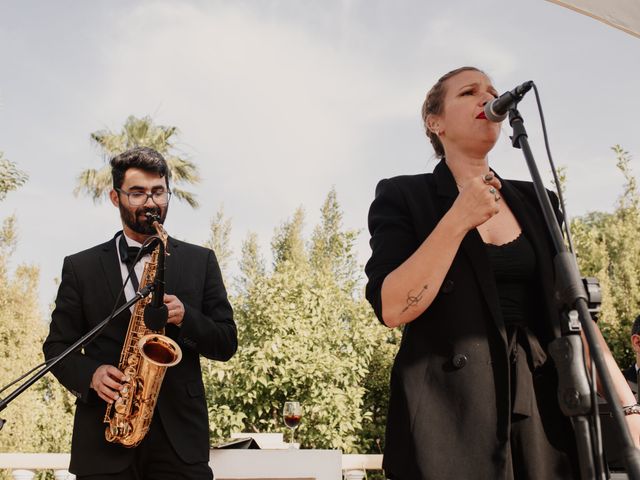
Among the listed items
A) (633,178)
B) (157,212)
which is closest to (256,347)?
(157,212)

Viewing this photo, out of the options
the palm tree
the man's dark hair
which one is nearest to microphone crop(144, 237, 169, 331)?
the man's dark hair

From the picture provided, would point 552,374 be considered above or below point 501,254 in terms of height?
below

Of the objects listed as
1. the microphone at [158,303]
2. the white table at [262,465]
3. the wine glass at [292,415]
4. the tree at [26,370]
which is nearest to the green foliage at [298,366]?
the tree at [26,370]

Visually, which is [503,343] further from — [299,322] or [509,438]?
[299,322]

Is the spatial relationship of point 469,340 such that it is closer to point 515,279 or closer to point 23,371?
point 515,279

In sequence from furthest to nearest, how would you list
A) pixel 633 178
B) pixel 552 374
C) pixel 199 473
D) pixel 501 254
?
pixel 633 178, pixel 199 473, pixel 501 254, pixel 552 374

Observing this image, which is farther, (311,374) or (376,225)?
(311,374)

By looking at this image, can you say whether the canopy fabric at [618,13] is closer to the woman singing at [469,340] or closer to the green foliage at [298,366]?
the woman singing at [469,340]

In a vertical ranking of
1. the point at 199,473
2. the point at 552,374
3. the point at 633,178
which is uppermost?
the point at 633,178

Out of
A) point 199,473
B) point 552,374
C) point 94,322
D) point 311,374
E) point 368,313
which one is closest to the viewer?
point 552,374

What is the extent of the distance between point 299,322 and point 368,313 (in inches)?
91.9

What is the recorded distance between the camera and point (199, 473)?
9.45 ft

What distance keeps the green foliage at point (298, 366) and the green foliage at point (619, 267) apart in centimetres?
416

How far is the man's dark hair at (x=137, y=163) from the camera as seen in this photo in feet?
11.0
